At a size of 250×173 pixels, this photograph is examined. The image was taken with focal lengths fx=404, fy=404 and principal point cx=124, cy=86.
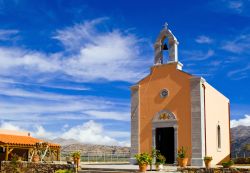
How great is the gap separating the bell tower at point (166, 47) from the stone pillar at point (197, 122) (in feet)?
7.09

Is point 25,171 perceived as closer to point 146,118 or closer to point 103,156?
point 146,118

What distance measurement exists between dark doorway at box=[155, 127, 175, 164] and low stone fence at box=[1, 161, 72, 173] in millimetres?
7755

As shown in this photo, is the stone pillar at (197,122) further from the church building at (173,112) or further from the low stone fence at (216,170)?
the low stone fence at (216,170)

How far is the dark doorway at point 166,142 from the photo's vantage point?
93.9ft

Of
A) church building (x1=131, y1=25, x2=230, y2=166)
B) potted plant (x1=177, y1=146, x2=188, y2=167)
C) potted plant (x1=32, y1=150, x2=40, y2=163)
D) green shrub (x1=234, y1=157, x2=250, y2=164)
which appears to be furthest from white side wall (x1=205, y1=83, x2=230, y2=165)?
potted plant (x1=32, y1=150, x2=40, y2=163)

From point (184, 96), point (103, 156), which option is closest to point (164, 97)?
point (184, 96)

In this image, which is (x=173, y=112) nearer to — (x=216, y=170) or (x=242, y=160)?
(x=216, y=170)

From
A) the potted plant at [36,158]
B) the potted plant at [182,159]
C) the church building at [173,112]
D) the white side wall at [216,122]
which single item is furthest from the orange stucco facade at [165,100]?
the potted plant at [36,158]

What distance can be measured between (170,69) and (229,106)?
9.53 meters

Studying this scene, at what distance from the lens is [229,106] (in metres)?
35.5

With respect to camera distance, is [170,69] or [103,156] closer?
[170,69]

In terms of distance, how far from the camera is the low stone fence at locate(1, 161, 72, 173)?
968 inches

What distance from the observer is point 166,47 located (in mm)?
29719

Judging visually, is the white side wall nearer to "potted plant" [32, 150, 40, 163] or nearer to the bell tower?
the bell tower
